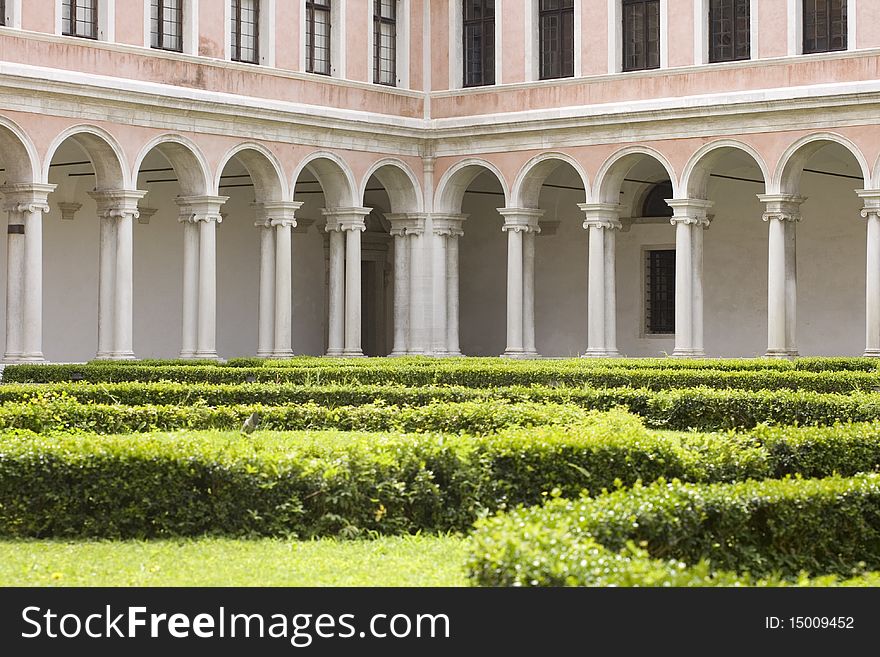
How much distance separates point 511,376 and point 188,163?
423 inches

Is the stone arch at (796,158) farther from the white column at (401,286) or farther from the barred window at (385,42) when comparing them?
the barred window at (385,42)

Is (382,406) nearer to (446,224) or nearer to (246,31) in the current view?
(246,31)

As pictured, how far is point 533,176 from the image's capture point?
98.5 feet

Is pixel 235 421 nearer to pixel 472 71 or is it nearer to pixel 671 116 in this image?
pixel 671 116

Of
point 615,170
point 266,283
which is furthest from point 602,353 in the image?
point 266,283

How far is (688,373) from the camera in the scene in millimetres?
18641

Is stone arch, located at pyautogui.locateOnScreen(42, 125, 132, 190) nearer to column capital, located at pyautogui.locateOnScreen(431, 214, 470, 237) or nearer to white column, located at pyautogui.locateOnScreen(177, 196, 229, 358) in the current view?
white column, located at pyautogui.locateOnScreen(177, 196, 229, 358)

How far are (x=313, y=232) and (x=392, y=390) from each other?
1906cm

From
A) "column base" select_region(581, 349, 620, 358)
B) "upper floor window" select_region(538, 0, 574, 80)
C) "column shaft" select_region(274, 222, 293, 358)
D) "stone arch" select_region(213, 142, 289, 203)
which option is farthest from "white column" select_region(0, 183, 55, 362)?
"column base" select_region(581, 349, 620, 358)

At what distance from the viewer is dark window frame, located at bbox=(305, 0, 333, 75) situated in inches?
1158

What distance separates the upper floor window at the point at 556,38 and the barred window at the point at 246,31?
18.9 ft

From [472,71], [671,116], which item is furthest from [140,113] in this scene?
[671,116]

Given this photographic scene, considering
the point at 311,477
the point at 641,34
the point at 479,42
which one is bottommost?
the point at 311,477

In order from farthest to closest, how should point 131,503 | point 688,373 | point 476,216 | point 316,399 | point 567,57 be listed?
point 476,216, point 567,57, point 688,373, point 316,399, point 131,503
